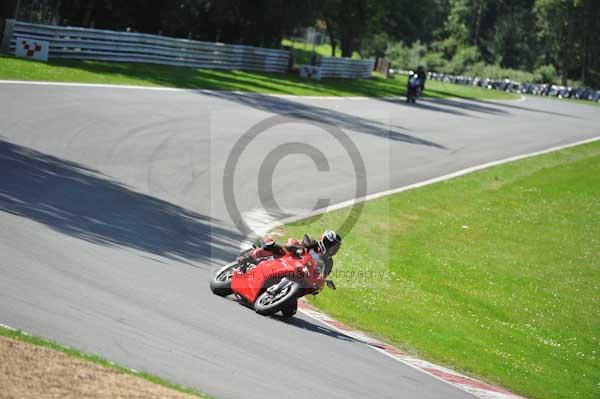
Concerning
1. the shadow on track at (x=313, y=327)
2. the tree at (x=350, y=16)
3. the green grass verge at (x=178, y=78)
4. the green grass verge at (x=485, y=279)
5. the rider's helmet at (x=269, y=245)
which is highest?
the tree at (x=350, y=16)

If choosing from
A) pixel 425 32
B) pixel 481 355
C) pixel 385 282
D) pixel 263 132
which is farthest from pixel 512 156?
pixel 425 32

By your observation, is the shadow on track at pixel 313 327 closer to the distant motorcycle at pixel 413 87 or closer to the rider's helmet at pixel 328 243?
the rider's helmet at pixel 328 243

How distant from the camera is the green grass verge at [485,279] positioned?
42.5 feet

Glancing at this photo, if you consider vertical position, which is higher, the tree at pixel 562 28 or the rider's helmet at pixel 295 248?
the tree at pixel 562 28

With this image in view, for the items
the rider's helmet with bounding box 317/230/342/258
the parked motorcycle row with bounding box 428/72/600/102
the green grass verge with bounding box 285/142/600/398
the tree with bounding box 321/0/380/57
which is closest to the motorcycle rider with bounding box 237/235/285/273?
the rider's helmet with bounding box 317/230/342/258

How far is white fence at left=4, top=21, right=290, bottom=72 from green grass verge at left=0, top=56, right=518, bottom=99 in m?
0.64

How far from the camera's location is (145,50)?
127ft

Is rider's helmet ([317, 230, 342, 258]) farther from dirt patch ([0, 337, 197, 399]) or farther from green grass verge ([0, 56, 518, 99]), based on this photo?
green grass verge ([0, 56, 518, 99])

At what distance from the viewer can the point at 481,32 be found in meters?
106

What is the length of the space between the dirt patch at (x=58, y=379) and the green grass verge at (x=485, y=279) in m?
5.81

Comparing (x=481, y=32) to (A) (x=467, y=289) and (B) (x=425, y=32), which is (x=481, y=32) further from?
(A) (x=467, y=289)

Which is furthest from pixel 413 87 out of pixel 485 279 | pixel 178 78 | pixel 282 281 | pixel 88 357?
pixel 88 357

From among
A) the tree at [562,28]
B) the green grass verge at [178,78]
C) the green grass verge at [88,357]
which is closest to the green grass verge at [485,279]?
the green grass verge at [88,357]

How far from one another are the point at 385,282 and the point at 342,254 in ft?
5.41
